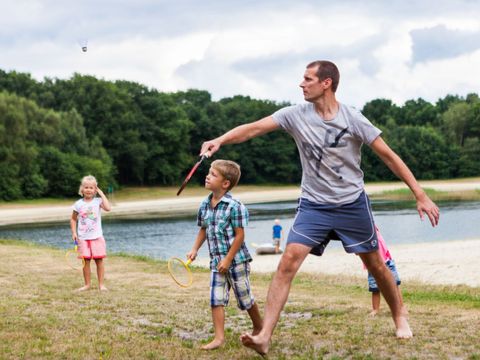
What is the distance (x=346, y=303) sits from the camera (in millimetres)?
8969

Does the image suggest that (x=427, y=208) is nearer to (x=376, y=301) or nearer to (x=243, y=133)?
(x=243, y=133)

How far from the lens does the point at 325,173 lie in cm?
573

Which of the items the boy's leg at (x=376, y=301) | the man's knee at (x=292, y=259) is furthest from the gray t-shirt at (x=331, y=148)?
the boy's leg at (x=376, y=301)

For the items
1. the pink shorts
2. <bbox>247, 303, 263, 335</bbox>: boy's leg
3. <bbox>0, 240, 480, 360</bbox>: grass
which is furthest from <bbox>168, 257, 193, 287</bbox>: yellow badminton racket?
the pink shorts

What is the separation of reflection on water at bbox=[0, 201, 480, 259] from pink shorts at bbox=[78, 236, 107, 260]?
13567mm

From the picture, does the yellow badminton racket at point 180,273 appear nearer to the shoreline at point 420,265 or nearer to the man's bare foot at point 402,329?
the man's bare foot at point 402,329

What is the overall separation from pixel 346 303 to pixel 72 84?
8226 cm

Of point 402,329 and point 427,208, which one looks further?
point 402,329

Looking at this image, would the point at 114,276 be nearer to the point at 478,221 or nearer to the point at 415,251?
the point at 415,251

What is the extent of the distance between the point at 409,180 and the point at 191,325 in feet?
9.29

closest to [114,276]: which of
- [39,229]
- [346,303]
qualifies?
[346,303]

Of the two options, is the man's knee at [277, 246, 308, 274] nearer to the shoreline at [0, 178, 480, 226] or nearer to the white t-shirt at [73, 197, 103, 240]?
the white t-shirt at [73, 197, 103, 240]

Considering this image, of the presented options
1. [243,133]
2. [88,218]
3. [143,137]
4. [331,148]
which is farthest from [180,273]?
[143,137]

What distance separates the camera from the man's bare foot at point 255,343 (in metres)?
5.43
